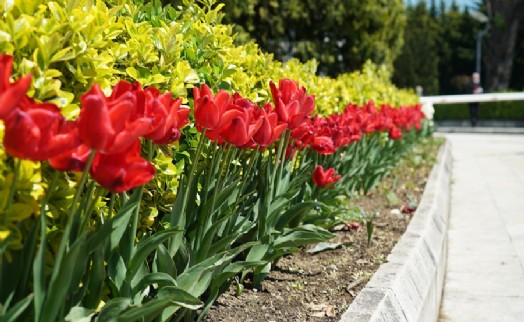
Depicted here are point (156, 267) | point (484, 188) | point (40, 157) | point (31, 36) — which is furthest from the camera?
point (484, 188)

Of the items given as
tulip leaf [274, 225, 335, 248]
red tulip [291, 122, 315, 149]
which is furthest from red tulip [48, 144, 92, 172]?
red tulip [291, 122, 315, 149]

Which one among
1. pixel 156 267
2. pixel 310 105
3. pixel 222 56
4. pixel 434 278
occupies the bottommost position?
pixel 434 278

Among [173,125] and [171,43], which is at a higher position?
[171,43]

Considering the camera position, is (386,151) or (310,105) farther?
(386,151)

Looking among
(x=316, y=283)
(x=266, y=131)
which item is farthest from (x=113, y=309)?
(x=316, y=283)

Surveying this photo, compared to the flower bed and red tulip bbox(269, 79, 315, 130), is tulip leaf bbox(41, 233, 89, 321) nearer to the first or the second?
the flower bed

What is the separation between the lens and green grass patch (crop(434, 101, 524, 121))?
28.8 meters

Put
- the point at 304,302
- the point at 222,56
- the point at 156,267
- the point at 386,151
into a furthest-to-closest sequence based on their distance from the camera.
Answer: the point at 386,151, the point at 222,56, the point at 304,302, the point at 156,267

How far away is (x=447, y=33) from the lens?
73.6 m

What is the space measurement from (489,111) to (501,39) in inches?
272

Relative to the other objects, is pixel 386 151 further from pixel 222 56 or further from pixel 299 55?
pixel 299 55

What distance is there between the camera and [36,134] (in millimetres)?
1468

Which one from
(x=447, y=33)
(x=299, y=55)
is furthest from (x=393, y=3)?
(x=447, y=33)

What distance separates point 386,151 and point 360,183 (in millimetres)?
1429
